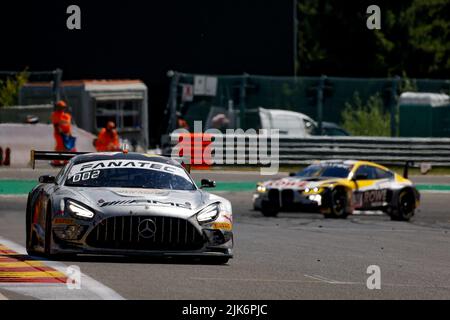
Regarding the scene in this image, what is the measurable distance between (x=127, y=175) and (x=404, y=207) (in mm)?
11240

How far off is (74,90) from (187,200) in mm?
23899

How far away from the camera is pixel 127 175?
14.6m

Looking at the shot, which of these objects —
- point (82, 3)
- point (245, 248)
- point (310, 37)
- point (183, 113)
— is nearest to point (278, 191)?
point (245, 248)

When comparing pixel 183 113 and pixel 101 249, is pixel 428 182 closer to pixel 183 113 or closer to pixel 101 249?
pixel 183 113

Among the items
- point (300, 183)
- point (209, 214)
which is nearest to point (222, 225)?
point (209, 214)

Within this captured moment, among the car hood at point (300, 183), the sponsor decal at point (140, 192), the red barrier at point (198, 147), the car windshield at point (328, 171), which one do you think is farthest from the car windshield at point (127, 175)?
the red barrier at point (198, 147)

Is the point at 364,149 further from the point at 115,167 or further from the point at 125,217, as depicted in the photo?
the point at 125,217

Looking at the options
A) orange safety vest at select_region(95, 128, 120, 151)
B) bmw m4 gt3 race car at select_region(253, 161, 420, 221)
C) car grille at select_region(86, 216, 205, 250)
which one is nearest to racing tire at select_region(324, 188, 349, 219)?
bmw m4 gt3 race car at select_region(253, 161, 420, 221)

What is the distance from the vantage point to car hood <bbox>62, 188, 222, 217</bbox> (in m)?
13.3

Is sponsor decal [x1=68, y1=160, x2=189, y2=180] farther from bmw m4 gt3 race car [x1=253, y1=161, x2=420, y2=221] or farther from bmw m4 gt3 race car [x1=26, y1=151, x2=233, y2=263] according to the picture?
bmw m4 gt3 race car [x1=253, y1=161, x2=420, y2=221]

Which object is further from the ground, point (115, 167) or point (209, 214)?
point (115, 167)

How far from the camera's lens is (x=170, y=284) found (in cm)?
1164

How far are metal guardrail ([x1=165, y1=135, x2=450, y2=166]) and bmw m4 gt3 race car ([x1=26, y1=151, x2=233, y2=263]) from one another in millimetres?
19495

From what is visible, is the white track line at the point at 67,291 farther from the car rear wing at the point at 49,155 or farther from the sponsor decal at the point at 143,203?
the car rear wing at the point at 49,155
